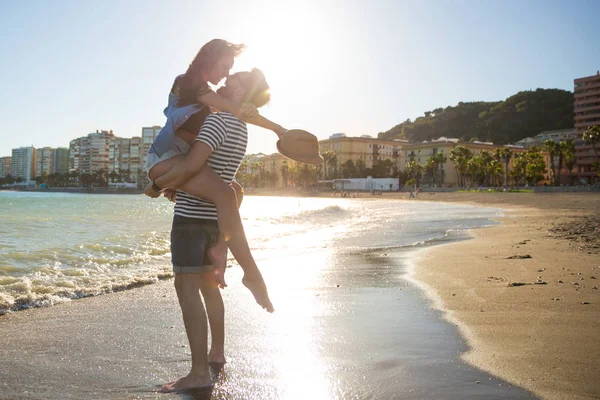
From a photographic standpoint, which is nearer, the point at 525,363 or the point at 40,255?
the point at 525,363

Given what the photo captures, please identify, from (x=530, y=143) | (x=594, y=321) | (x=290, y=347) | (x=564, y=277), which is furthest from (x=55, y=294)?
(x=530, y=143)

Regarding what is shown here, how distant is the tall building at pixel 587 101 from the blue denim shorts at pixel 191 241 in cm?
12450

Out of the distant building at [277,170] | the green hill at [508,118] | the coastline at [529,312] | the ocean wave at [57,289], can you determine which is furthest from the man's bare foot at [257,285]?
the green hill at [508,118]

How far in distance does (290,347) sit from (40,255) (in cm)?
756

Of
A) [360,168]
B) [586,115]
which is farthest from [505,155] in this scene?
[360,168]

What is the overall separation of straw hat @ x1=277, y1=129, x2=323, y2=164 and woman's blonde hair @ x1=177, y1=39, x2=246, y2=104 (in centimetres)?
52

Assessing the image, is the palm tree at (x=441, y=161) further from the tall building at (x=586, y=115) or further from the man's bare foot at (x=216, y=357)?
the man's bare foot at (x=216, y=357)

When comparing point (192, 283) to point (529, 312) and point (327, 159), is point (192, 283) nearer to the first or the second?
point (529, 312)

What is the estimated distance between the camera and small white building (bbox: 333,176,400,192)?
362ft

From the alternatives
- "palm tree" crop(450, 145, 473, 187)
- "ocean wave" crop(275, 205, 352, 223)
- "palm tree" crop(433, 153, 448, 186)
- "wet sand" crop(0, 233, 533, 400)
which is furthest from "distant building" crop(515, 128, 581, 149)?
"wet sand" crop(0, 233, 533, 400)

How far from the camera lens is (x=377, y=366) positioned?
2.82m

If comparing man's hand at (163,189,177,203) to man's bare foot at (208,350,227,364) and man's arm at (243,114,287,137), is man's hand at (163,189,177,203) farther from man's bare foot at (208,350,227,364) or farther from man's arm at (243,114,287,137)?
man's bare foot at (208,350,227,364)

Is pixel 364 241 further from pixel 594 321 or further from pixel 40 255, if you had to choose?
pixel 594 321

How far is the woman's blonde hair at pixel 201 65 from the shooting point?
258 centimetres
